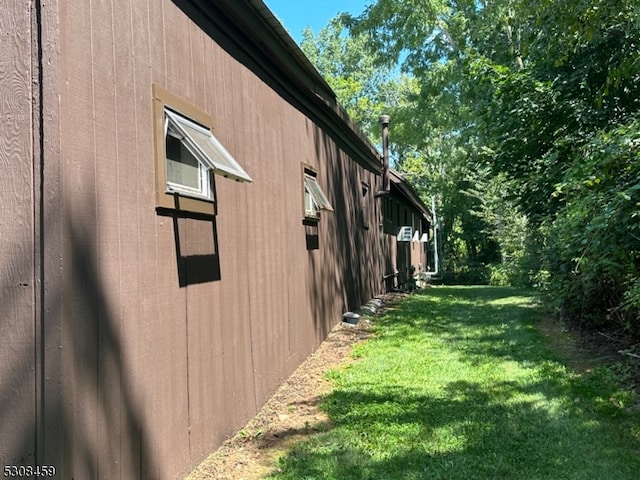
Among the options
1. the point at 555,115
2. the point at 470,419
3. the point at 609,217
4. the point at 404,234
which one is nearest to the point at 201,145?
the point at 470,419

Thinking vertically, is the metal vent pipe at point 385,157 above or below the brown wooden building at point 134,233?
above

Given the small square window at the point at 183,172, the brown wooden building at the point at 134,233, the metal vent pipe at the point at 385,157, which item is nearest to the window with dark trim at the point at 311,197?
the brown wooden building at the point at 134,233

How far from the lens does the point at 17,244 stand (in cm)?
221

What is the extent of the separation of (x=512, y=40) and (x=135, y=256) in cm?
1321

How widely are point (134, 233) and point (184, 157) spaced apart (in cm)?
88

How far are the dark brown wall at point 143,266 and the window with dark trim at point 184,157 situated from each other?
0.08 metres

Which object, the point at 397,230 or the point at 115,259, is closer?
the point at 115,259

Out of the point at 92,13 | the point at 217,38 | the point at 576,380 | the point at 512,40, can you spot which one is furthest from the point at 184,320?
the point at 512,40

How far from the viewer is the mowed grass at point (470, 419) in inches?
131

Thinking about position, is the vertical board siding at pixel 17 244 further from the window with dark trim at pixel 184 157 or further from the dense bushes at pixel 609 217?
the dense bushes at pixel 609 217

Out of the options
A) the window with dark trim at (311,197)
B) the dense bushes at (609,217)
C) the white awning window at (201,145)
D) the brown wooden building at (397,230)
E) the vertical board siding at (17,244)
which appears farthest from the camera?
the brown wooden building at (397,230)

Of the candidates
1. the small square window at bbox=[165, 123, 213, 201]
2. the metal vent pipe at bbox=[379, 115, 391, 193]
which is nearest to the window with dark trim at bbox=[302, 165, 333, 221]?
the small square window at bbox=[165, 123, 213, 201]

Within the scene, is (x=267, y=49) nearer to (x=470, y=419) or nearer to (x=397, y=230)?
(x=470, y=419)

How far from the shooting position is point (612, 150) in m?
4.56
